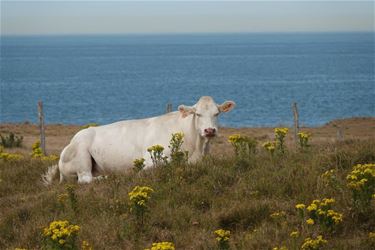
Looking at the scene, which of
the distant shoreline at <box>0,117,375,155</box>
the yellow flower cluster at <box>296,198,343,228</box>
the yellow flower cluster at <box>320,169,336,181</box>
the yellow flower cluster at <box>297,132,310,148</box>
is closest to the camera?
the yellow flower cluster at <box>296,198,343,228</box>

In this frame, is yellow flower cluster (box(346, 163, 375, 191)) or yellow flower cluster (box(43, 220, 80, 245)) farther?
yellow flower cluster (box(346, 163, 375, 191))

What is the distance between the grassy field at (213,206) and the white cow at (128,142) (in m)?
1.51

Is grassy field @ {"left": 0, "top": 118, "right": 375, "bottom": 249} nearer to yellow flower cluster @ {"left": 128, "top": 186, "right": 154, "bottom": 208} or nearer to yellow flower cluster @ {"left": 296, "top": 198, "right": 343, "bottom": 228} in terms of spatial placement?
yellow flower cluster @ {"left": 296, "top": 198, "right": 343, "bottom": 228}

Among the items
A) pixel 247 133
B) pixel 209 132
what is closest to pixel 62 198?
pixel 209 132

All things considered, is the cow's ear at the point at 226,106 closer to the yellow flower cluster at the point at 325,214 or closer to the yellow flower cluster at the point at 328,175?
the yellow flower cluster at the point at 328,175

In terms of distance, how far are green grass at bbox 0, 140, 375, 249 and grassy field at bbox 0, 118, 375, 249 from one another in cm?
1

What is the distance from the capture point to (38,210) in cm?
1012

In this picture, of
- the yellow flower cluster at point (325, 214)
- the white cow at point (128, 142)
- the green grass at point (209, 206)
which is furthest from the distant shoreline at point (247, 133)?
the yellow flower cluster at point (325, 214)

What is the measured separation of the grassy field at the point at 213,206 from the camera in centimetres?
831

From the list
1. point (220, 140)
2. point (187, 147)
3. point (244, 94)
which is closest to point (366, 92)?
point (244, 94)

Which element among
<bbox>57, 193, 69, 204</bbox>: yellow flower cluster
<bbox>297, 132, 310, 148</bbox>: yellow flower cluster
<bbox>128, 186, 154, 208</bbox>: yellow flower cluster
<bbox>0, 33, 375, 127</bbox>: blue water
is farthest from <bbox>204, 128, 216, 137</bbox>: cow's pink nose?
<bbox>0, 33, 375, 127</bbox>: blue water

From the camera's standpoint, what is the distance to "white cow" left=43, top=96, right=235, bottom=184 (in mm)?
13055

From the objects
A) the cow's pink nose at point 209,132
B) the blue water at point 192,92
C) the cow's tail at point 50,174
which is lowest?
the blue water at point 192,92

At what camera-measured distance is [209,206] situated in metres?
9.54
